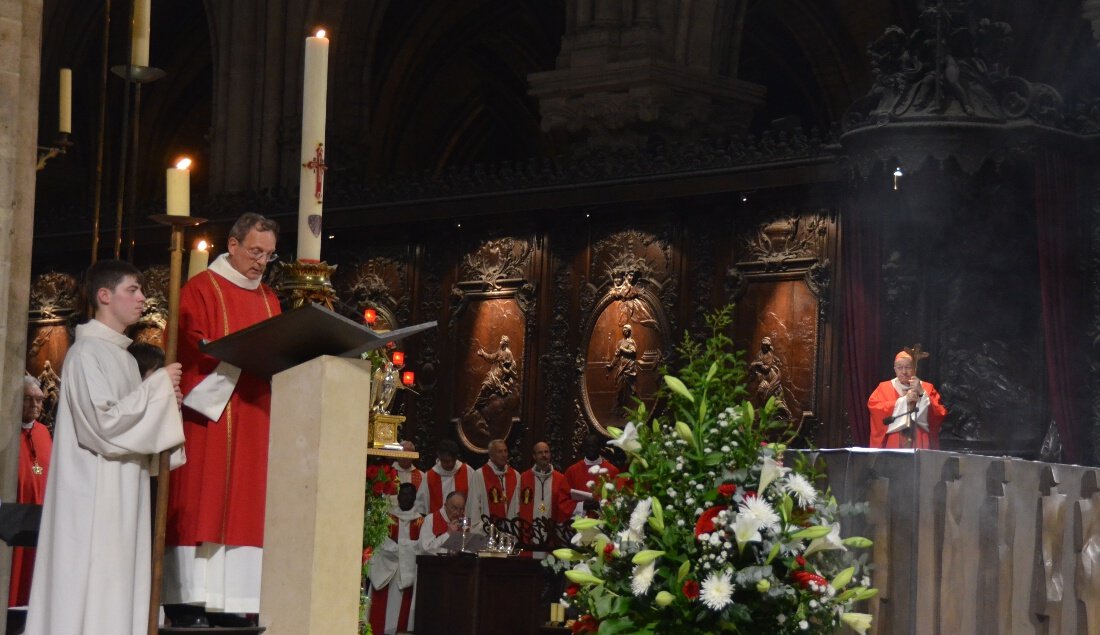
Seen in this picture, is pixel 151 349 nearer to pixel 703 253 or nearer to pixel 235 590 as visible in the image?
pixel 235 590

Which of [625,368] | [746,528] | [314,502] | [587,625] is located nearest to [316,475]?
[314,502]

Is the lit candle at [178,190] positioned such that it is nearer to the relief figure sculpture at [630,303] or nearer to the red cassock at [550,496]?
the red cassock at [550,496]

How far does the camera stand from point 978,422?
1214 centimetres

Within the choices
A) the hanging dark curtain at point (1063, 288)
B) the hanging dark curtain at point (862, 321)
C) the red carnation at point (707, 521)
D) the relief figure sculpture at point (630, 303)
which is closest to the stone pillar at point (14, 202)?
the red carnation at point (707, 521)

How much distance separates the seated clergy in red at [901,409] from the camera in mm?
11055

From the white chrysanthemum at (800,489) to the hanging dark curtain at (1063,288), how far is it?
7.48 m

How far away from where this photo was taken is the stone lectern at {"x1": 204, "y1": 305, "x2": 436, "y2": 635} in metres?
5.29

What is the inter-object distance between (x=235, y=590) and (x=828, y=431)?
8.22 meters

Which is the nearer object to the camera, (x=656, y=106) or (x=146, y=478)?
(x=146, y=478)

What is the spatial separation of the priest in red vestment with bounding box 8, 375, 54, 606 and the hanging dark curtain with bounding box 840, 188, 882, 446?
5.62m

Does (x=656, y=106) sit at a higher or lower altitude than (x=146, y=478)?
higher

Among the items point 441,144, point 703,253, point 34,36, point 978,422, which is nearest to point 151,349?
point 34,36

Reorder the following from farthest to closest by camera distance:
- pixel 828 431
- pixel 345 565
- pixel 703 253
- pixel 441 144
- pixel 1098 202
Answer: pixel 441 144 → pixel 703 253 → pixel 828 431 → pixel 1098 202 → pixel 345 565

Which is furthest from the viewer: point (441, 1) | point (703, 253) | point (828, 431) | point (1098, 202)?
point (441, 1)
